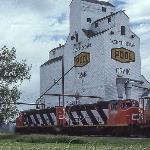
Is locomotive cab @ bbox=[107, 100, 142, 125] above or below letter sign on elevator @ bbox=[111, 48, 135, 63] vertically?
below

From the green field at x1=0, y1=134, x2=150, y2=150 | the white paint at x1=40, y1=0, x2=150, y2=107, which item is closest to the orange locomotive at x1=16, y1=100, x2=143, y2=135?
the green field at x1=0, y1=134, x2=150, y2=150

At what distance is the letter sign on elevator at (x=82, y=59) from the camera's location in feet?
245

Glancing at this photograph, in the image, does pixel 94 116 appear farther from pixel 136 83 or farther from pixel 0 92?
pixel 136 83

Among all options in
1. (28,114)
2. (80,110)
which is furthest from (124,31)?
(80,110)

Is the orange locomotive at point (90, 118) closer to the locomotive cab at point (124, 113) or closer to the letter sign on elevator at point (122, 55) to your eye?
the locomotive cab at point (124, 113)

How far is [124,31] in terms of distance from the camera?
74.6m

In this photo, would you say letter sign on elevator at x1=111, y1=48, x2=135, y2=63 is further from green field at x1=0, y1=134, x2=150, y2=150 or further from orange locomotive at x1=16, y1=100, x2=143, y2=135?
green field at x1=0, y1=134, x2=150, y2=150

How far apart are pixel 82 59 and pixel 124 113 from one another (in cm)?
3569

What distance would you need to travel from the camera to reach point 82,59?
75500mm

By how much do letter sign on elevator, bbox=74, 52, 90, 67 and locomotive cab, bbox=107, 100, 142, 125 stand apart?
33.2 metres

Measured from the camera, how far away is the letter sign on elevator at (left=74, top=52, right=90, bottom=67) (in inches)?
2942

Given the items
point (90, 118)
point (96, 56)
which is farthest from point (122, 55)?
point (90, 118)

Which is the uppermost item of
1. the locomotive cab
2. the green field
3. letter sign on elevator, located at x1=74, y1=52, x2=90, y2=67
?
letter sign on elevator, located at x1=74, y1=52, x2=90, y2=67

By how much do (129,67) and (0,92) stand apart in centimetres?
3439
